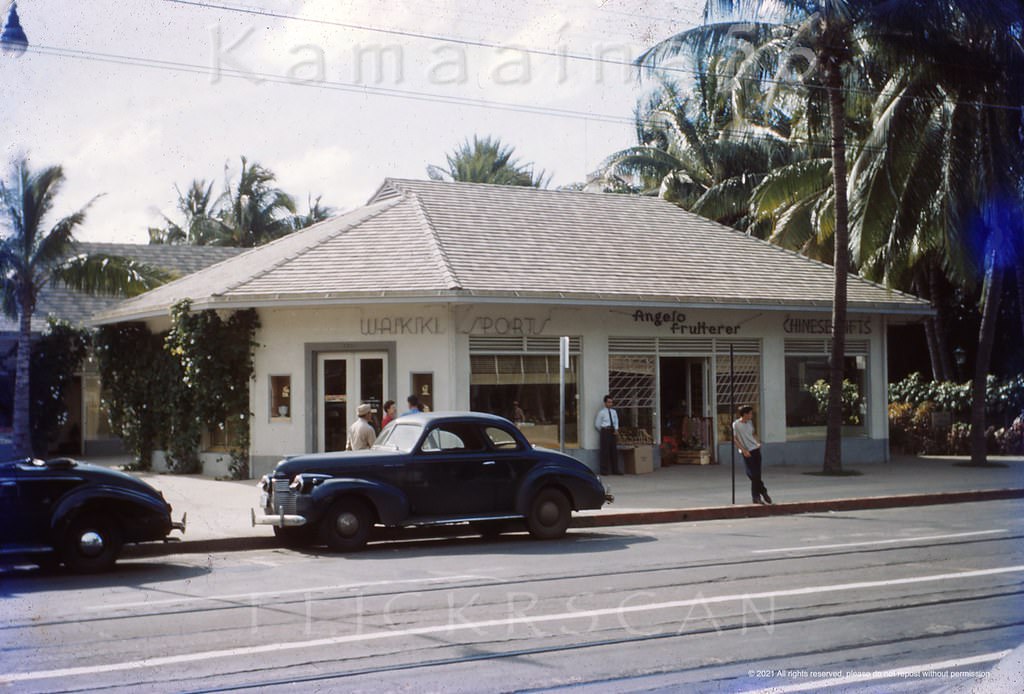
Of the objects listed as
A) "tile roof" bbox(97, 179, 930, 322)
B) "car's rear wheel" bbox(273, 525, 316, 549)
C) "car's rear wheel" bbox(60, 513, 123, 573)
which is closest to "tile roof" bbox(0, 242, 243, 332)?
"tile roof" bbox(97, 179, 930, 322)

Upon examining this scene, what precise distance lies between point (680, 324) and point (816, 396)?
163 inches

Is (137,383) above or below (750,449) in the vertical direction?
above

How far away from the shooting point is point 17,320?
29.3m

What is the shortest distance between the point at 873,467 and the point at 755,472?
851 cm

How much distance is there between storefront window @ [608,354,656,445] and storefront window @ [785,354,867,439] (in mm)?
3501

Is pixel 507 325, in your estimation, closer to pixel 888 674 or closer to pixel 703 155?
pixel 888 674

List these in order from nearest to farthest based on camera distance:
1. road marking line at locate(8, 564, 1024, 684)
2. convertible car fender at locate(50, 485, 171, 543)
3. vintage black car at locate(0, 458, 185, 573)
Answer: road marking line at locate(8, 564, 1024, 684) → vintage black car at locate(0, 458, 185, 573) → convertible car fender at locate(50, 485, 171, 543)

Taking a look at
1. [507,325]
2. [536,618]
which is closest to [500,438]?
[536,618]

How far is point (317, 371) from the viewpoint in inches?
869

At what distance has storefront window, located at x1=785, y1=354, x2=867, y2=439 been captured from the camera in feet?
81.9

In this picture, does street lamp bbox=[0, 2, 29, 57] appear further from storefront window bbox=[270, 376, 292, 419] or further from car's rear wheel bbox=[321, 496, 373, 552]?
storefront window bbox=[270, 376, 292, 419]

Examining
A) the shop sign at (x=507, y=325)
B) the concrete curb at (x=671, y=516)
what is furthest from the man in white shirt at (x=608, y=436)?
the concrete curb at (x=671, y=516)

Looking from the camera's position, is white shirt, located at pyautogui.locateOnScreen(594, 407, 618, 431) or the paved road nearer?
the paved road

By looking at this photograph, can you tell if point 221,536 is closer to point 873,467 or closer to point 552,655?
point 552,655
